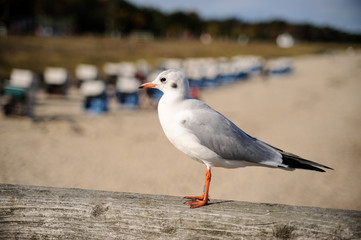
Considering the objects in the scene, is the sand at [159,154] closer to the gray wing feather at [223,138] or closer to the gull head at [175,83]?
the gray wing feather at [223,138]

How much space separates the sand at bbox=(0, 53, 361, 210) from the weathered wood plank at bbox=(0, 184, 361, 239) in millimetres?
4274

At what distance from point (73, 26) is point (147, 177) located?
59.2 m

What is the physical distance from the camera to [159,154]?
325 inches

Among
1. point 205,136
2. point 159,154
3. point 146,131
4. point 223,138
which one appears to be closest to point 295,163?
point 223,138

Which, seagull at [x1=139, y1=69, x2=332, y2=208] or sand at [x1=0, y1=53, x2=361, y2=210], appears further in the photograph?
sand at [x1=0, y1=53, x2=361, y2=210]

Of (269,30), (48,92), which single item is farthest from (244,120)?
(269,30)

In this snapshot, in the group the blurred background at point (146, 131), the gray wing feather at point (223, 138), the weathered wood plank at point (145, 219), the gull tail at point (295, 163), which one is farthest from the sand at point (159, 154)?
the weathered wood plank at point (145, 219)

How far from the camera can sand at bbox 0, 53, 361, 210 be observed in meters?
6.07

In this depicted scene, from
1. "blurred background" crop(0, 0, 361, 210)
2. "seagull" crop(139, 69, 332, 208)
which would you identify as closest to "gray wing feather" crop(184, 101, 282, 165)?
"seagull" crop(139, 69, 332, 208)

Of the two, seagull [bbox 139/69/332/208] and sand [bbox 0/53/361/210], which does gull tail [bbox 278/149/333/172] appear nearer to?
seagull [bbox 139/69/332/208]

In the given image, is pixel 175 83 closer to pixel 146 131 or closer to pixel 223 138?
pixel 223 138

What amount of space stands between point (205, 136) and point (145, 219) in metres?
0.78

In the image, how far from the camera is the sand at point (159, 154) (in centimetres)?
607

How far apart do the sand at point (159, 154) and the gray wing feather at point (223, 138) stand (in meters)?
3.68
